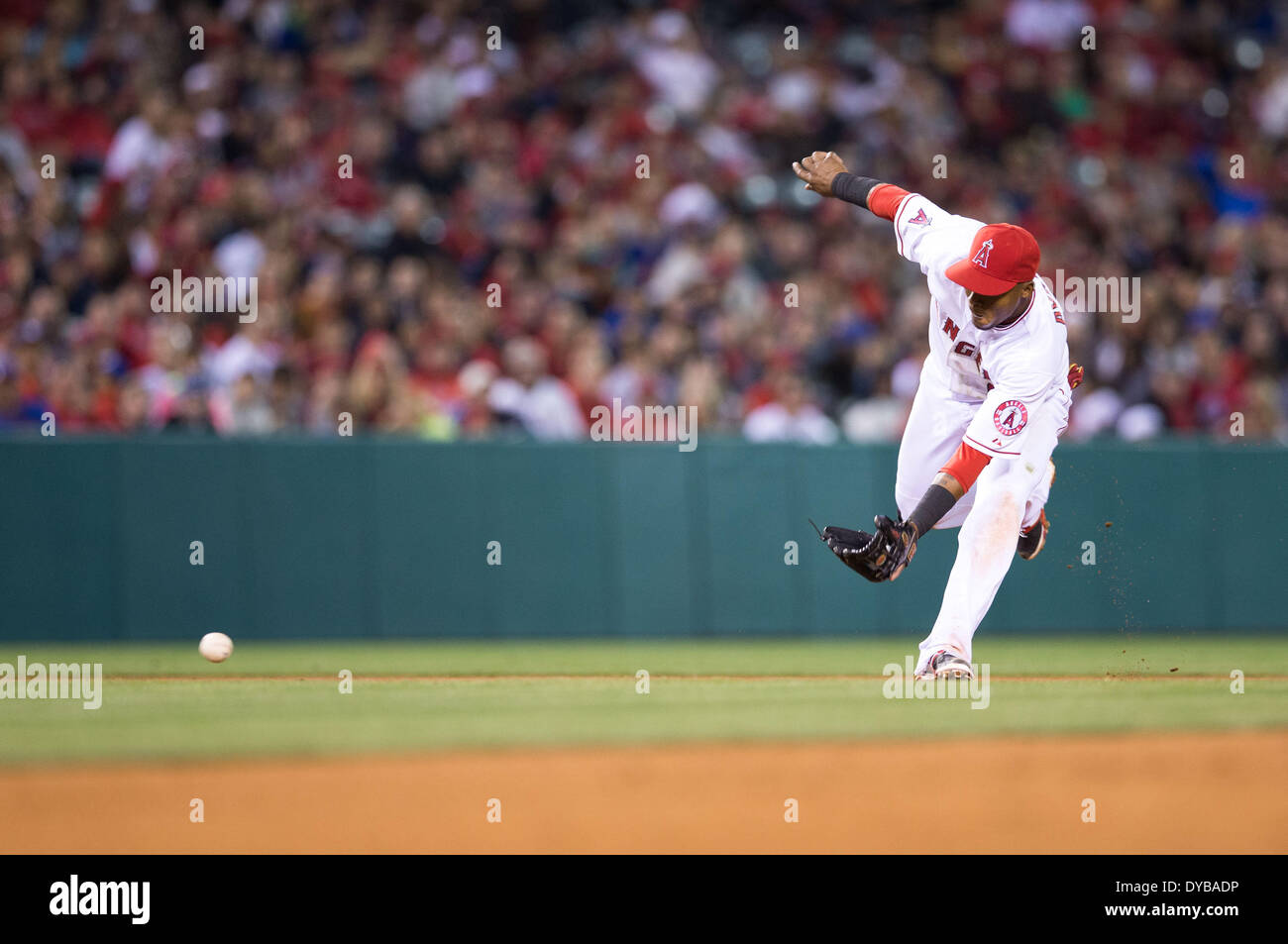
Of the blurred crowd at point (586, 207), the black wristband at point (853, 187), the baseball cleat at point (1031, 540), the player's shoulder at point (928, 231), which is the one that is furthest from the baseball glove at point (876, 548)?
the blurred crowd at point (586, 207)

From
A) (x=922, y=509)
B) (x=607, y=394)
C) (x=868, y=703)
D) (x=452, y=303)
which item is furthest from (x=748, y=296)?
(x=922, y=509)

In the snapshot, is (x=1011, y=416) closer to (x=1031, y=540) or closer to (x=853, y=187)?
(x=1031, y=540)

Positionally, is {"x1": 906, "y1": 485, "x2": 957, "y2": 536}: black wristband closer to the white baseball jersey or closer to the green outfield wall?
the white baseball jersey

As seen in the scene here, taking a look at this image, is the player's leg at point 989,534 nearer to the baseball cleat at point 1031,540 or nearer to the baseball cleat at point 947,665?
the baseball cleat at point 947,665

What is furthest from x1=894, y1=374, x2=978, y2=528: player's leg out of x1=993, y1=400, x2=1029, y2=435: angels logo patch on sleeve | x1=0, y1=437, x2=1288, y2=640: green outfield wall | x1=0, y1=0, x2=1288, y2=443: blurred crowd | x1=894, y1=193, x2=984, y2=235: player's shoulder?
x1=0, y1=0, x2=1288, y2=443: blurred crowd

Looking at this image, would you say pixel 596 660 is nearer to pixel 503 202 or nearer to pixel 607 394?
pixel 607 394

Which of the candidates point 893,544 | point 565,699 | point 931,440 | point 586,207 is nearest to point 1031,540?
point 931,440
